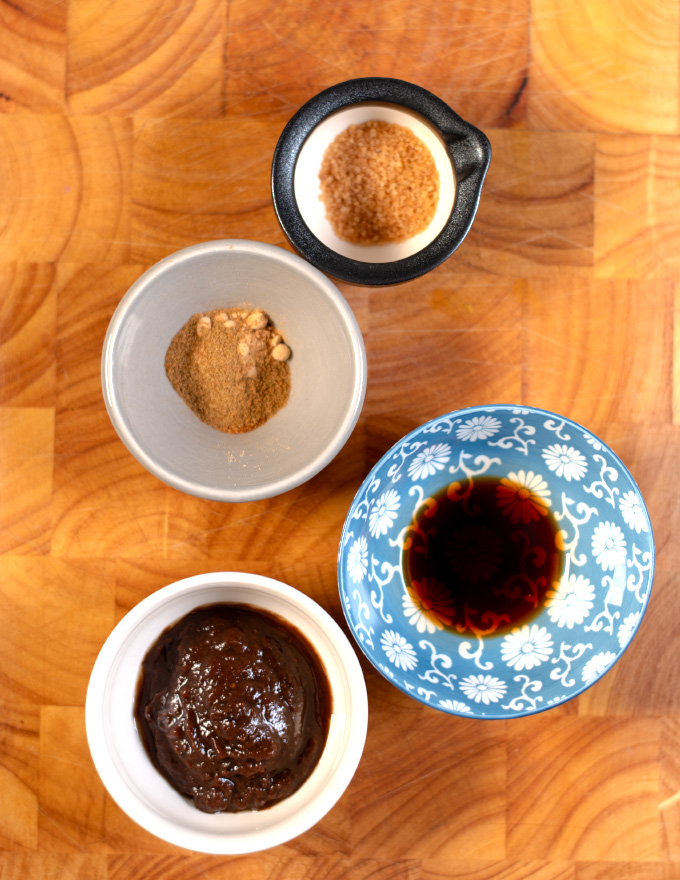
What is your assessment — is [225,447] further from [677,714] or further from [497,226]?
[677,714]

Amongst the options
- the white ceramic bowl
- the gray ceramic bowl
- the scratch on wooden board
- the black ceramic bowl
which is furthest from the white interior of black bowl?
the scratch on wooden board

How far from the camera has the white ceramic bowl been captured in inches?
27.8

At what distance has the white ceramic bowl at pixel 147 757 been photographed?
707 millimetres

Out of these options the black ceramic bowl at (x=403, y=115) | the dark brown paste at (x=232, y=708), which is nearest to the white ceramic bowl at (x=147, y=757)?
the dark brown paste at (x=232, y=708)

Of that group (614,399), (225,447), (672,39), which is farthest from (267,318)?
(672,39)

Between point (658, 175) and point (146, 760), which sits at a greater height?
point (658, 175)

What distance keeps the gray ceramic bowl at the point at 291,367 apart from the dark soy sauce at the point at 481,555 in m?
0.20

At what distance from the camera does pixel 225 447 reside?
81cm

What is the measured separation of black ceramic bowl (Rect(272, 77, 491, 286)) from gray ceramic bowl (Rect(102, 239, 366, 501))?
0.05 metres

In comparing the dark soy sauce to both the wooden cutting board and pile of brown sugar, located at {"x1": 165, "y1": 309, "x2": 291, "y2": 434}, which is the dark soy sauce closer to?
the wooden cutting board

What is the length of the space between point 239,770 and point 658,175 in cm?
92

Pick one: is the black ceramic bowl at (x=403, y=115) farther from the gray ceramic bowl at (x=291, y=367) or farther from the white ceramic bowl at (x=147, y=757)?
the white ceramic bowl at (x=147, y=757)

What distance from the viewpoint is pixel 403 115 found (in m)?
0.81

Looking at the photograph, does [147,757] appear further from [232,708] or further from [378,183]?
[378,183]
